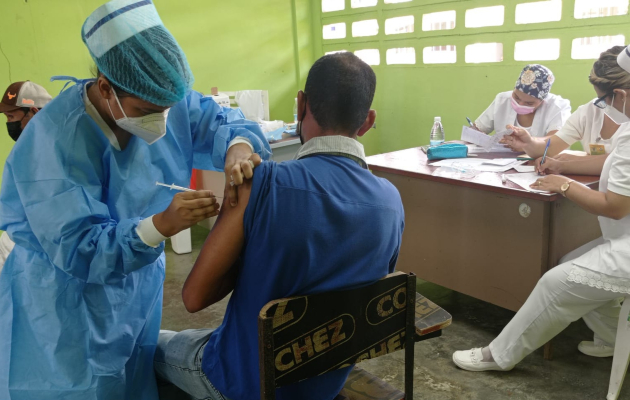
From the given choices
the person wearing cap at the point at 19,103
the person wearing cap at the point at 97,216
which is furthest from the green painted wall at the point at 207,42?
the person wearing cap at the point at 97,216

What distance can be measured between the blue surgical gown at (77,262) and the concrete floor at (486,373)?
1.29 m

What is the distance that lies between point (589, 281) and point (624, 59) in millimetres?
904

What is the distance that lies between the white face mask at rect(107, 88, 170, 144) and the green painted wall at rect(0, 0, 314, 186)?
2.20 meters

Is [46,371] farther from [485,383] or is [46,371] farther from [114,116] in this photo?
[485,383]

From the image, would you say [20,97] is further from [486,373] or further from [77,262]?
[486,373]

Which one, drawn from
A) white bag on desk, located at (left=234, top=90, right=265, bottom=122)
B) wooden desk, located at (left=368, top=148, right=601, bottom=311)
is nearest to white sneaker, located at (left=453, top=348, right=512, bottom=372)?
wooden desk, located at (left=368, top=148, right=601, bottom=311)

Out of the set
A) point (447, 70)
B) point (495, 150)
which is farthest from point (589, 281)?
point (447, 70)

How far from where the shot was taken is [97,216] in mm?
1151

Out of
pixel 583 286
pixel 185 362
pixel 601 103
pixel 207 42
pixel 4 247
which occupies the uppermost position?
pixel 207 42

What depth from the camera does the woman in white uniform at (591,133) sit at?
2.23m

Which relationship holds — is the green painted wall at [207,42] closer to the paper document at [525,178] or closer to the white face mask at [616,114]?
the paper document at [525,178]

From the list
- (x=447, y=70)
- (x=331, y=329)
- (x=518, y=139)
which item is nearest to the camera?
(x=331, y=329)

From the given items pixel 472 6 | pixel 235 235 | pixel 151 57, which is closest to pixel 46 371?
pixel 235 235

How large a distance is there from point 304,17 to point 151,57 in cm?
424
